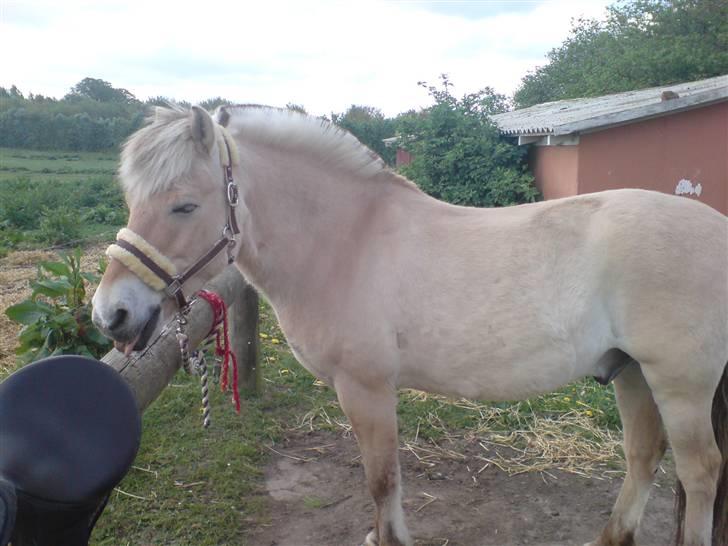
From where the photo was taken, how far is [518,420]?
4.12 metres

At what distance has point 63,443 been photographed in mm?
1264

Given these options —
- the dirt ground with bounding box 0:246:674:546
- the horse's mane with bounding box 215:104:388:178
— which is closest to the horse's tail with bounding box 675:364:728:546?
the dirt ground with bounding box 0:246:674:546

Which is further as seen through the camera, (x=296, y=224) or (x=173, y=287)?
(x=296, y=224)

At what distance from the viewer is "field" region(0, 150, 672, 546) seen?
3.01 m

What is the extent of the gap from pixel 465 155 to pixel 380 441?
35.5 feet

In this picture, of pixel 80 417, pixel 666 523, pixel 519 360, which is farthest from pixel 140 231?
pixel 666 523

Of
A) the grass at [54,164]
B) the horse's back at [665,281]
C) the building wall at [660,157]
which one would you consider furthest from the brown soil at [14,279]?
the grass at [54,164]

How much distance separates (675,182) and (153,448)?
404 inches

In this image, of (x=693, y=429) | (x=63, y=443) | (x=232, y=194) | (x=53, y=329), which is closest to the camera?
(x=63, y=443)

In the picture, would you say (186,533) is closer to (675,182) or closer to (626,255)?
(626,255)

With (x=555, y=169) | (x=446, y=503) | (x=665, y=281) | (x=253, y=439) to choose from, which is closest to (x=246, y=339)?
(x=253, y=439)

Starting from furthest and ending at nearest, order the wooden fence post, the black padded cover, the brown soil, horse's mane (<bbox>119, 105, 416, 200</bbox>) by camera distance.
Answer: the brown soil → the wooden fence post → horse's mane (<bbox>119, 105, 416, 200</bbox>) → the black padded cover

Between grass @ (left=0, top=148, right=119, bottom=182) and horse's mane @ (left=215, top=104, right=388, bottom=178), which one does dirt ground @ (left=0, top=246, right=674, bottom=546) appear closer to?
horse's mane @ (left=215, top=104, right=388, bottom=178)

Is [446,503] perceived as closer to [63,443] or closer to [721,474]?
[721,474]
